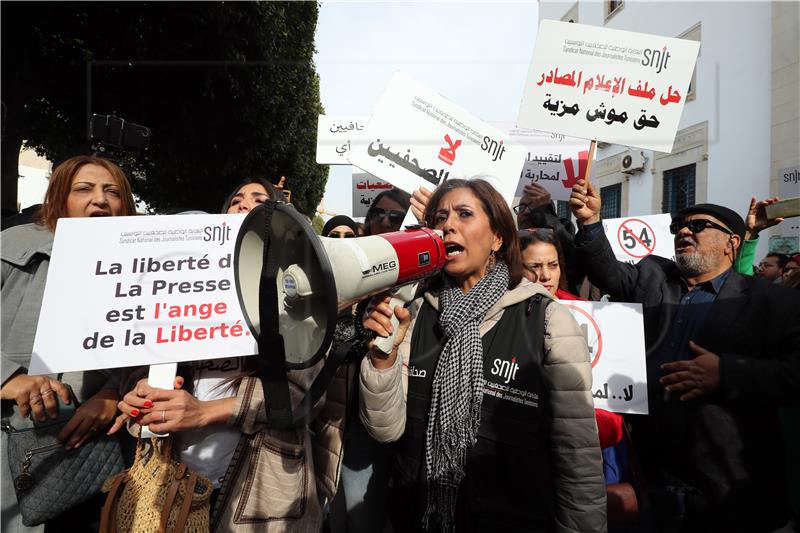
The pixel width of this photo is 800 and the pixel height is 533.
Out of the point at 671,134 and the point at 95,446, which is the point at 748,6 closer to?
the point at 671,134

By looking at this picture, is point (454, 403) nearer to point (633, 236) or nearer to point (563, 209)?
point (633, 236)

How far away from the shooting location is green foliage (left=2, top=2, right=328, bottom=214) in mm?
5664

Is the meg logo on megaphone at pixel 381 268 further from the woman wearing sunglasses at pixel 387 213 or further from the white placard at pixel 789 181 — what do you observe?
the white placard at pixel 789 181

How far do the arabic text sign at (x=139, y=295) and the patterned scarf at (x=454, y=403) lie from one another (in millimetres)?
657

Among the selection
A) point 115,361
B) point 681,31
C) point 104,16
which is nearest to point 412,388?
point 115,361

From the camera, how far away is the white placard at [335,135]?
4785 millimetres

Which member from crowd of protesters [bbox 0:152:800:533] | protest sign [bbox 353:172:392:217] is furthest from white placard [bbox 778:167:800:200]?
protest sign [bbox 353:172:392:217]

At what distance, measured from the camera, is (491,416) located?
1576 millimetres

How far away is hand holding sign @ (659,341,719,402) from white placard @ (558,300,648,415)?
12 cm

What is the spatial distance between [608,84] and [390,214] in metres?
1.50

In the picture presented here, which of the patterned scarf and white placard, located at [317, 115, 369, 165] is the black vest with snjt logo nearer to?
the patterned scarf

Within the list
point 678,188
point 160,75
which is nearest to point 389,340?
point 160,75

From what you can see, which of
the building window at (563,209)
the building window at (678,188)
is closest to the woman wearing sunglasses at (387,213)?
the building window at (563,209)

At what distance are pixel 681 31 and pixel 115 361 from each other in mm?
14980
